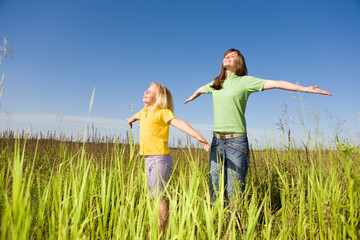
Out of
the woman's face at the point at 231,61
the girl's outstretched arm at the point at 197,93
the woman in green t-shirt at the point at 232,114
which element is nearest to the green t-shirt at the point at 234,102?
the woman in green t-shirt at the point at 232,114

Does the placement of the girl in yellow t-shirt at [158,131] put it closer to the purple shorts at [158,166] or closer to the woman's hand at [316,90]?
the purple shorts at [158,166]

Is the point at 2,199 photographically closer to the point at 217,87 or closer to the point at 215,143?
the point at 215,143

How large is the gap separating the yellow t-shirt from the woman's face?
0.96 metres

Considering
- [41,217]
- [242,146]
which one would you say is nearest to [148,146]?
[242,146]

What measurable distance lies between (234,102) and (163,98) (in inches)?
33.6

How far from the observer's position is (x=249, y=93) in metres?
2.80

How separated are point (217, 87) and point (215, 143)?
28.2 inches

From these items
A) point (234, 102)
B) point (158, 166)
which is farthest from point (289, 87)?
point (158, 166)

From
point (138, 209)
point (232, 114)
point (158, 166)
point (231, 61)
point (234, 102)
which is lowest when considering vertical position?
point (138, 209)

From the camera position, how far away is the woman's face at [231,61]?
290cm

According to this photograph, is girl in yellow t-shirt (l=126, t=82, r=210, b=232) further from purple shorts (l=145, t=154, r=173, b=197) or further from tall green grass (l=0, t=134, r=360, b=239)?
tall green grass (l=0, t=134, r=360, b=239)

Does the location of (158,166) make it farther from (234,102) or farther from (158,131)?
(234,102)

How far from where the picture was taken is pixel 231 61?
290 cm

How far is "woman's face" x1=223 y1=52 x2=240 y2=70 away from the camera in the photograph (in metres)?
2.90
